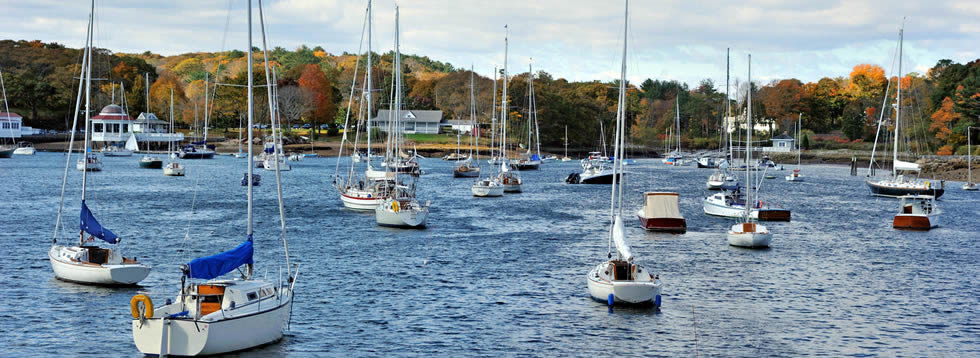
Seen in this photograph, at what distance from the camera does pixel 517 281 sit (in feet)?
150

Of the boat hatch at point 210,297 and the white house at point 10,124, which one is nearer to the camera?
the boat hatch at point 210,297

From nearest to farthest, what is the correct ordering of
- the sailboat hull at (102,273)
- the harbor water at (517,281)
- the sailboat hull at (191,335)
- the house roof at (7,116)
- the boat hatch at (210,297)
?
the sailboat hull at (191,335) → the boat hatch at (210,297) → the harbor water at (517,281) → the sailboat hull at (102,273) → the house roof at (7,116)

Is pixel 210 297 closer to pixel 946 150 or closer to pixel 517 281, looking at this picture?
pixel 517 281

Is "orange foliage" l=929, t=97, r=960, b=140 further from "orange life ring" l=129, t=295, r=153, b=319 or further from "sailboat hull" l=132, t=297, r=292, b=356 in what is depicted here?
"orange life ring" l=129, t=295, r=153, b=319

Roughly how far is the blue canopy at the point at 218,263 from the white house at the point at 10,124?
170301 millimetres

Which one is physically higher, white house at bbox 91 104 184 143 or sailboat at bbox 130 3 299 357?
white house at bbox 91 104 184 143

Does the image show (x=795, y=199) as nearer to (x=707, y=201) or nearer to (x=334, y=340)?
(x=707, y=201)

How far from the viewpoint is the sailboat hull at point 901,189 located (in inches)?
3730

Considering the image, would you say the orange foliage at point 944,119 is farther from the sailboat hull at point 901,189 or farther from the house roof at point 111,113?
the house roof at point 111,113

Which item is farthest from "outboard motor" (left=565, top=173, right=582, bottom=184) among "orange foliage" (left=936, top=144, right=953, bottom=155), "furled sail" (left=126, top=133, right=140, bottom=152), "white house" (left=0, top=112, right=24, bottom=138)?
"white house" (left=0, top=112, right=24, bottom=138)

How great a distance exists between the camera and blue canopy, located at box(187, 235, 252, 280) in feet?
94.6

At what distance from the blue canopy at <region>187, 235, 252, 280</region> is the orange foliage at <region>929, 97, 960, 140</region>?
152515 mm

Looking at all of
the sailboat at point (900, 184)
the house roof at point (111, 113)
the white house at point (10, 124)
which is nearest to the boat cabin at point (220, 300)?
the sailboat at point (900, 184)

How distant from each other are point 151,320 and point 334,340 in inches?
303
